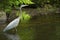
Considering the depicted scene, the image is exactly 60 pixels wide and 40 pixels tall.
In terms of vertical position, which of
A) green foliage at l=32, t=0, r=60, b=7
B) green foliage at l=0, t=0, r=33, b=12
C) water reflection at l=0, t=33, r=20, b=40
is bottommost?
water reflection at l=0, t=33, r=20, b=40

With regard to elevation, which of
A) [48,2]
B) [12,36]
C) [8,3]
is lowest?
[12,36]

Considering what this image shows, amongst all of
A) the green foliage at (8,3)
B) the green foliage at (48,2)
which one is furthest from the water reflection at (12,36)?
the green foliage at (48,2)

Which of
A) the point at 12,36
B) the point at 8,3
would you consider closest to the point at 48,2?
the point at 8,3

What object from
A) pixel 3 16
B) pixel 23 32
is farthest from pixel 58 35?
pixel 3 16

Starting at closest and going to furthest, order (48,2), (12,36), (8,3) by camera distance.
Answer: (12,36) < (8,3) < (48,2)

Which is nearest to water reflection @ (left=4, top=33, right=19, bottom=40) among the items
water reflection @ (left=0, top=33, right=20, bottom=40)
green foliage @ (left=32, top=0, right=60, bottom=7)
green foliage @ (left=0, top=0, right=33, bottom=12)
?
water reflection @ (left=0, top=33, right=20, bottom=40)

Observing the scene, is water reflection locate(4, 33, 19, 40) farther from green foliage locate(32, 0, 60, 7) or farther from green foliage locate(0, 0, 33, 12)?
green foliage locate(32, 0, 60, 7)

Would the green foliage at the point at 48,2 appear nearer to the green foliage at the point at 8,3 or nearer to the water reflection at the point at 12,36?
the green foliage at the point at 8,3

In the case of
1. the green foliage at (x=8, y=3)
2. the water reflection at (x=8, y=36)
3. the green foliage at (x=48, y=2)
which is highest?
the green foliage at (x=8, y=3)

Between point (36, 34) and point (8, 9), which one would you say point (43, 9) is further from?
point (36, 34)

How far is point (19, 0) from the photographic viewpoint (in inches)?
604

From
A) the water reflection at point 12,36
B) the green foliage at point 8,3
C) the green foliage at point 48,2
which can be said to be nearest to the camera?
the water reflection at point 12,36

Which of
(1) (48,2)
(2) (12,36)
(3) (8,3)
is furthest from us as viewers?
(1) (48,2)

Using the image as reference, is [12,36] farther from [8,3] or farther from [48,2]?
[48,2]
